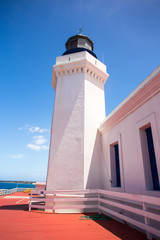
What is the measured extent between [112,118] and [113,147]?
64.7 inches

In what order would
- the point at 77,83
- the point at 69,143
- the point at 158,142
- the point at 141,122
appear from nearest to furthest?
the point at 158,142 → the point at 141,122 → the point at 69,143 → the point at 77,83

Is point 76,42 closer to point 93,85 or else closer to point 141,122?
point 93,85

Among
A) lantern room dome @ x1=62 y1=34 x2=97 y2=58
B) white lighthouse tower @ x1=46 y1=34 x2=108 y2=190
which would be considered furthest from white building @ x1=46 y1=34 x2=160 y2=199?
lantern room dome @ x1=62 y1=34 x2=97 y2=58

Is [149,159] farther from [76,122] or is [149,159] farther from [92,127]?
[76,122]

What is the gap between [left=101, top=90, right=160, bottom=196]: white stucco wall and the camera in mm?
4918

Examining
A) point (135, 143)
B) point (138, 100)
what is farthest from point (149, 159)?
point (138, 100)

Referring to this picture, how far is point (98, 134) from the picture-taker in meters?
9.62

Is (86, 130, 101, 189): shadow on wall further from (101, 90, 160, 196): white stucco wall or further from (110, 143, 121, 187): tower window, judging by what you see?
(110, 143, 121, 187): tower window

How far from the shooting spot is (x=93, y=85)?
1088 centimetres

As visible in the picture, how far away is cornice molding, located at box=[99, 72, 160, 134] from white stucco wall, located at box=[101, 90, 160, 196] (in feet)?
0.45

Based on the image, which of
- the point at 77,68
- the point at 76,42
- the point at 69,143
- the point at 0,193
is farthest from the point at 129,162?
the point at 0,193

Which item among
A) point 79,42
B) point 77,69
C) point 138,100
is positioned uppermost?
point 79,42

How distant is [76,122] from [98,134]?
5.45 ft

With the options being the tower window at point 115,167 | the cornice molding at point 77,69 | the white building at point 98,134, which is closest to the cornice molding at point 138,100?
the white building at point 98,134
